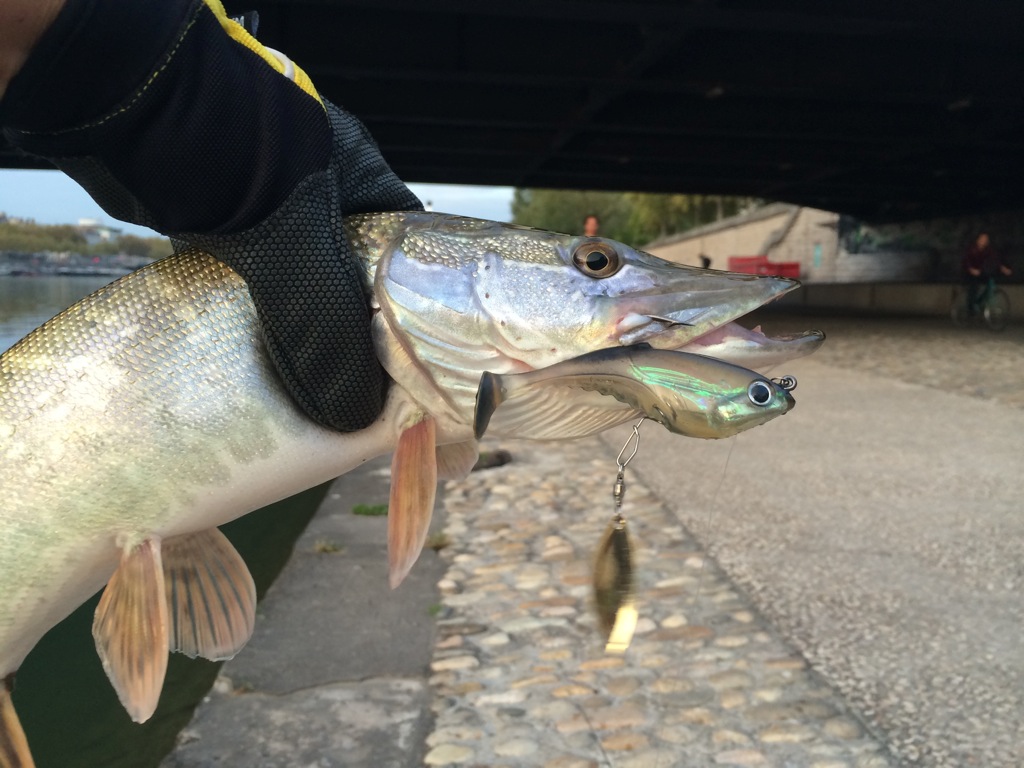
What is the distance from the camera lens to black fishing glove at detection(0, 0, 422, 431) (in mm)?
1488

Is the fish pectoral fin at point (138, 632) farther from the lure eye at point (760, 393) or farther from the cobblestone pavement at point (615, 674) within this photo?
the cobblestone pavement at point (615, 674)

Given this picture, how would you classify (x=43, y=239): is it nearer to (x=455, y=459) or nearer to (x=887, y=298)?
(x=455, y=459)

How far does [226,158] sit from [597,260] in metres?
0.76

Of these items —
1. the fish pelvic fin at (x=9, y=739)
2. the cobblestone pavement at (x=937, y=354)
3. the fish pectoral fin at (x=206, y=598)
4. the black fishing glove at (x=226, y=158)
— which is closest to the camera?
the black fishing glove at (x=226, y=158)

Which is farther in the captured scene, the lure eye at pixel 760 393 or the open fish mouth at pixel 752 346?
the open fish mouth at pixel 752 346

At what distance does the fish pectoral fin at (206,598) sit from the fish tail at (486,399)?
0.74 meters

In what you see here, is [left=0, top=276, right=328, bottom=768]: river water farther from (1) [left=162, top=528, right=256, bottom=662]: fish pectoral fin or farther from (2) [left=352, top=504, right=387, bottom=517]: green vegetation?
(2) [left=352, top=504, right=387, bottom=517]: green vegetation

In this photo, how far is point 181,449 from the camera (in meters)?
1.64

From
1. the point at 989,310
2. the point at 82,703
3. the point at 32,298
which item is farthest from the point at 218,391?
the point at 989,310

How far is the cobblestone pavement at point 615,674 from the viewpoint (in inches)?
138

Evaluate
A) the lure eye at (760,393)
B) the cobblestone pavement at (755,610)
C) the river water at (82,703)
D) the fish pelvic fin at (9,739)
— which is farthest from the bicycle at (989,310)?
the fish pelvic fin at (9,739)

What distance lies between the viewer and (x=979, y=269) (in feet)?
60.2

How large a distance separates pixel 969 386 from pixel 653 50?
6212 mm

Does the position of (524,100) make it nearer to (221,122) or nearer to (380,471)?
(380,471)
